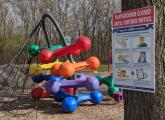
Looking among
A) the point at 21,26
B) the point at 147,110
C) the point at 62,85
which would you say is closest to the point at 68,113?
the point at 62,85

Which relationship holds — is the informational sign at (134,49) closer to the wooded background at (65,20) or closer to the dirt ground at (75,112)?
the dirt ground at (75,112)

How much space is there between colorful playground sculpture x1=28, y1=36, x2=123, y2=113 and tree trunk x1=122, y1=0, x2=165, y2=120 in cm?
421

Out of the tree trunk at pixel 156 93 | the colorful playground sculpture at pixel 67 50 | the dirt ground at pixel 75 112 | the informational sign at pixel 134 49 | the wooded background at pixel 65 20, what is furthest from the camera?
the wooded background at pixel 65 20

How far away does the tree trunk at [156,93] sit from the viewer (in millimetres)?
3441

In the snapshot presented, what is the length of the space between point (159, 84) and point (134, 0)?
2.59 feet

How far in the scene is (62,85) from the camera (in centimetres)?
836

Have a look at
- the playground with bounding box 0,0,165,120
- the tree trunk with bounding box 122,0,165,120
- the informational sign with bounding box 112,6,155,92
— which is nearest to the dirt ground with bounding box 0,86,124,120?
the playground with bounding box 0,0,165,120

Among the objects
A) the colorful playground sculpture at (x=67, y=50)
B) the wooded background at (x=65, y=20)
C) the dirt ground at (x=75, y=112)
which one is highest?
the wooded background at (x=65, y=20)

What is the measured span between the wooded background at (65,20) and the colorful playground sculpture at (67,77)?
21.3 meters

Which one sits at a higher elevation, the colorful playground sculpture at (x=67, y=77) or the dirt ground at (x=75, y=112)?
the colorful playground sculpture at (x=67, y=77)

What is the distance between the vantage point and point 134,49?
3.36 metres

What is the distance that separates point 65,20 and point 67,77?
2444cm

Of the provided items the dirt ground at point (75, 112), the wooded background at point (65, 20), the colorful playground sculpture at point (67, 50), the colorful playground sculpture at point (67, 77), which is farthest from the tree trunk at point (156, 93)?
the wooded background at point (65, 20)

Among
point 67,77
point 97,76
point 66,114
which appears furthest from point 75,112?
point 97,76
